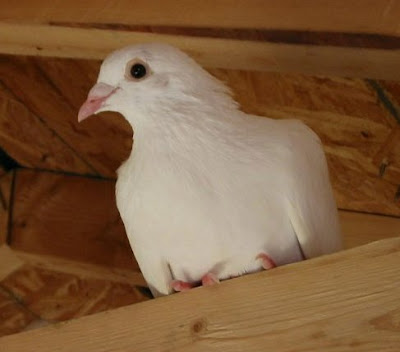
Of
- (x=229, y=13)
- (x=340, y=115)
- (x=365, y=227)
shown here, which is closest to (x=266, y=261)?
(x=229, y=13)

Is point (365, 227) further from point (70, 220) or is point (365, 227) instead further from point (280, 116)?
point (70, 220)

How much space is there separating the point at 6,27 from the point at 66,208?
88cm

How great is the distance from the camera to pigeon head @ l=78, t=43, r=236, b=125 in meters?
1.85

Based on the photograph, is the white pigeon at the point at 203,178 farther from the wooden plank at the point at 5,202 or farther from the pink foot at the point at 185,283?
the wooden plank at the point at 5,202

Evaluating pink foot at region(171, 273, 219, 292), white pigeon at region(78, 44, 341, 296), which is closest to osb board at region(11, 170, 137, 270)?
white pigeon at region(78, 44, 341, 296)

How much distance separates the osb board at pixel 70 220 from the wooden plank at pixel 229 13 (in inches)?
35.0

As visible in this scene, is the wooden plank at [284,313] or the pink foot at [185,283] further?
the pink foot at [185,283]

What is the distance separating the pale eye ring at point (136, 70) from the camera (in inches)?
72.9

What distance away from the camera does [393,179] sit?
2441 mm

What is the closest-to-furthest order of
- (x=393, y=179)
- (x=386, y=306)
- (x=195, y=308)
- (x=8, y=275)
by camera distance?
(x=386, y=306) → (x=195, y=308) → (x=393, y=179) → (x=8, y=275)

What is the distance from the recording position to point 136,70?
6.08 feet

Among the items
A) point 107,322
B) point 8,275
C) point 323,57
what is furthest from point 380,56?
point 8,275

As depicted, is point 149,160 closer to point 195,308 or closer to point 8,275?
point 195,308

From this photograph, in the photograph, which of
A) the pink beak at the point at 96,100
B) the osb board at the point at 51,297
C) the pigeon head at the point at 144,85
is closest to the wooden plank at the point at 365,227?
the osb board at the point at 51,297
